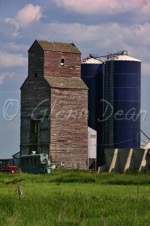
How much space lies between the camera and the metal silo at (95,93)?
74.7 meters

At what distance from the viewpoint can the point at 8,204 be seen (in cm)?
2217

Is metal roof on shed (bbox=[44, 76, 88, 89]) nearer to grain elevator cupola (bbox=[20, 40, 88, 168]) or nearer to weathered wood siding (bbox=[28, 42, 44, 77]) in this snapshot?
grain elevator cupola (bbox=[20, 40, 88, 168])

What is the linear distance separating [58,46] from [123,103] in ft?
29.2

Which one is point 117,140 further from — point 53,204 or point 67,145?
point 53,204

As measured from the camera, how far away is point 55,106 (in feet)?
219

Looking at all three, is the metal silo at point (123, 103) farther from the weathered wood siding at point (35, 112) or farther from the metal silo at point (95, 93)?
the weathered wood siding at point (35, 112)

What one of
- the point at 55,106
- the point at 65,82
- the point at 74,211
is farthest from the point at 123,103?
the point at 74,211

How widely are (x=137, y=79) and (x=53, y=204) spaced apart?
50553mm

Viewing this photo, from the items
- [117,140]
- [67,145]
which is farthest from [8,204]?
[117,140]

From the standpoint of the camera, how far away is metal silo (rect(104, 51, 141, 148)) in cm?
7094

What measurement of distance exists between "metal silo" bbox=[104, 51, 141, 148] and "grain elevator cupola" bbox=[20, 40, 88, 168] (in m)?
4.30

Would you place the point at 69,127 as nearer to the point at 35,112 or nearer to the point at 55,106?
the point at 55,106

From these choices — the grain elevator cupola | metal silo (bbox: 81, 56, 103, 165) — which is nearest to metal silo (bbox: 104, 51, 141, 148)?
metal silo (bbox: 81, 56, 103, 165)

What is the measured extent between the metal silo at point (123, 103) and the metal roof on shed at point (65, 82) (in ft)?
14.7
